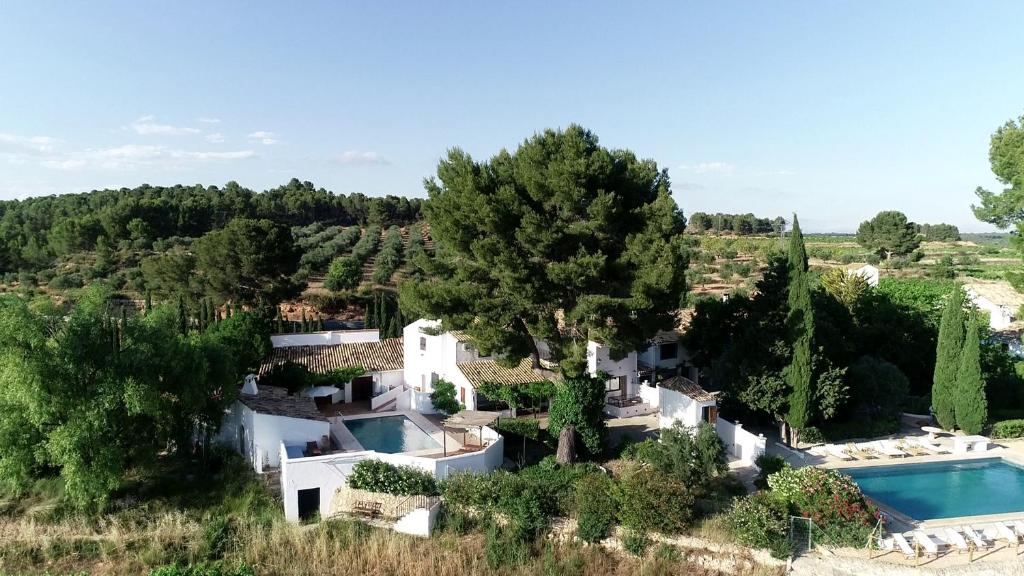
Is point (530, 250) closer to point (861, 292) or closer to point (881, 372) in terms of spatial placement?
point (881, 372)

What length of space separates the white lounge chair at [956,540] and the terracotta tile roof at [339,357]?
18.6 m

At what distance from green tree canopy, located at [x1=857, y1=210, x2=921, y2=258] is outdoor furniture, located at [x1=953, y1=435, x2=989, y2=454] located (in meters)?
53.1

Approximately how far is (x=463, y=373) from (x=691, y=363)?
10.2m

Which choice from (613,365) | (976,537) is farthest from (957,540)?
(613,365)

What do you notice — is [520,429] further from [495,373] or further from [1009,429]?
[1009,429]

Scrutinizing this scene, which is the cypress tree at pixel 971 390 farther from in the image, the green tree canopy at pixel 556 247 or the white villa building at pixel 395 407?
the green tree canopy at pixel 556 247

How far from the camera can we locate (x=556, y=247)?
18438 millimetres

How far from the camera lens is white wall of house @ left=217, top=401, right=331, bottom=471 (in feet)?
57.6

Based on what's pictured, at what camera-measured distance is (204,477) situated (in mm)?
17656

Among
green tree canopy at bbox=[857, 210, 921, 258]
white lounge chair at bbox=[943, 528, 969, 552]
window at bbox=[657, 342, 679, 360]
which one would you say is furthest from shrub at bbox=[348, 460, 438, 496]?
green tree canopy at bbox=[857, 210, 921, 258]

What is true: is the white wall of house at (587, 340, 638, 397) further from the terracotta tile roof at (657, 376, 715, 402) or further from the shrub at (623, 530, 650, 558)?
the shrub at (623, 530, 650, 558)

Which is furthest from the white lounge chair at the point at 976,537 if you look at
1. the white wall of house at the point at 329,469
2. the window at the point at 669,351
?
the window at the point at 669,351

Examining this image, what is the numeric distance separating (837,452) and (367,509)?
14.7 meters

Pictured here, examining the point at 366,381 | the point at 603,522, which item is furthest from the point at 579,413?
the point at 366,381
